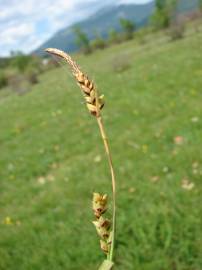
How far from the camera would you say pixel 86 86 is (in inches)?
20.4

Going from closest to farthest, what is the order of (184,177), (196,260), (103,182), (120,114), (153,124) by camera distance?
(196,260) → (184,177) → (103,182) → (153,124) → (120,114)

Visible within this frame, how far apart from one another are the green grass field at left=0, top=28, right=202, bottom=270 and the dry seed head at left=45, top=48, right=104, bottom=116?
2439 millimetres

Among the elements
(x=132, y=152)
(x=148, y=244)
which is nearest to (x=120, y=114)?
(x=132, y=152)

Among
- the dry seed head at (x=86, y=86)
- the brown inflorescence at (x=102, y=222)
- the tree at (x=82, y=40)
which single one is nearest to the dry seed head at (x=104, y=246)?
the brown inflorescence at (x=102, y=222)

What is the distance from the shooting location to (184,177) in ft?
17.6

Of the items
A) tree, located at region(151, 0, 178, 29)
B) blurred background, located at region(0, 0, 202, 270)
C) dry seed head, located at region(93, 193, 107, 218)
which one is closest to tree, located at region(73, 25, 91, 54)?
tree, located at region(151, 0, 178, 29)

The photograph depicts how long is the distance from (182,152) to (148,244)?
7.45ft

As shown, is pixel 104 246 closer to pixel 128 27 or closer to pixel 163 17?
pixel 163 17

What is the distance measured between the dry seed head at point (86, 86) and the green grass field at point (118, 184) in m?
2.44

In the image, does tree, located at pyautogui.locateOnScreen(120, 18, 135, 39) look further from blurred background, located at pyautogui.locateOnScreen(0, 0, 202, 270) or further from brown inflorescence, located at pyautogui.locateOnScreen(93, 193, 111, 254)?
brown inflorescence, located at pyautogui.locateOnScreen(93, 193, 111, 254)

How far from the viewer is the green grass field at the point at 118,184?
167 inches

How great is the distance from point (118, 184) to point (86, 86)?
5.31m

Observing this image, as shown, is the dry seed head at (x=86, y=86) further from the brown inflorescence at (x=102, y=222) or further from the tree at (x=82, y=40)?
the tree at (x=82, y=40)

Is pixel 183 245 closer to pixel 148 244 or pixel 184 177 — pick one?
pixel 148 244
